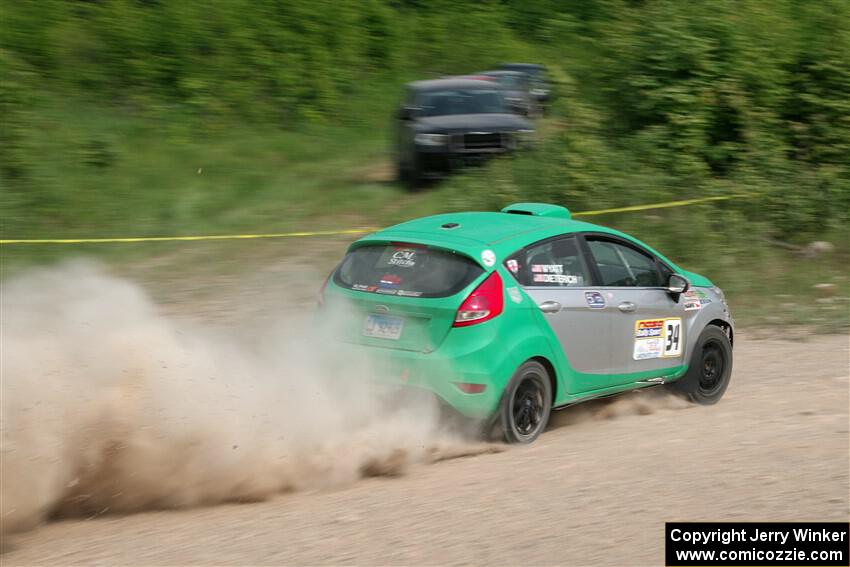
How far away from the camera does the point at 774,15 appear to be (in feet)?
65.8

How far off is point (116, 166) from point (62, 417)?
14172 millimetres

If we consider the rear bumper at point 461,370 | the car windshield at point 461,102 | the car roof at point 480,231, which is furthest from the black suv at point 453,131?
the rear bumper at point 461,370

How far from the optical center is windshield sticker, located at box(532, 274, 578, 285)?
772 centimetres

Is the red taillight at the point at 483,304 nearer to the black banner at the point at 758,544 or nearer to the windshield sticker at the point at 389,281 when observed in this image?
the windshield sticker at the point at 389,281

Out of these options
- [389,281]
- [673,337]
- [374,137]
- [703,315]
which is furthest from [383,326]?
[374,137]

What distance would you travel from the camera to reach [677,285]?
871cm

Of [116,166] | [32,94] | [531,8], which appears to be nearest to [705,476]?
[116,166]

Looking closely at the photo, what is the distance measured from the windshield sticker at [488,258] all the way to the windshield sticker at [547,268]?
0.38m

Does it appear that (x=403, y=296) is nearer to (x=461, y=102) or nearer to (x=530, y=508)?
(x=530, y=508)

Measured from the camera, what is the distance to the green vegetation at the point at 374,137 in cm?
1573

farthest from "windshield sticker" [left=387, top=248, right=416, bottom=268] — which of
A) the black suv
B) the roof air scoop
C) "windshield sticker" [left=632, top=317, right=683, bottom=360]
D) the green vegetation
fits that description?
the black suv

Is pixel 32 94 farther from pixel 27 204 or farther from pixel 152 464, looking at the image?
pixel 152 464

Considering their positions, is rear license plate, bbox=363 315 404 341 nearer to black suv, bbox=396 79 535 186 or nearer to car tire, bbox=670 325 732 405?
car tire, bbox=670 325 732 405

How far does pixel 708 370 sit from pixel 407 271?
3072mm
